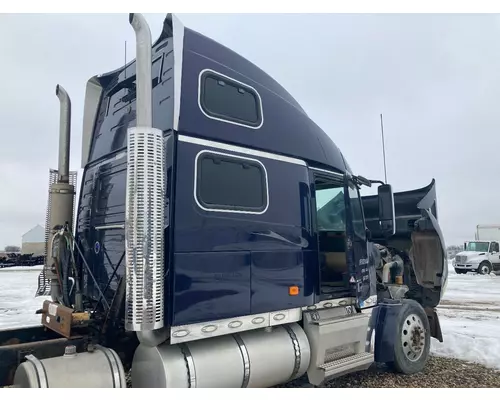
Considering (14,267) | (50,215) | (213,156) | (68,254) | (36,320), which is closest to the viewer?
(213,156)

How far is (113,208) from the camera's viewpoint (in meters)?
4.38

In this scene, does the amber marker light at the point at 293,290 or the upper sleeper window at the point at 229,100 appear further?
the amber marker light at the point at 293,290

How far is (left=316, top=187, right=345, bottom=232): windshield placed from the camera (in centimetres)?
526

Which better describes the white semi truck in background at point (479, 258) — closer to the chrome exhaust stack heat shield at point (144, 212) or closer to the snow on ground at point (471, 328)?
the snow on ground at point (471, 328)

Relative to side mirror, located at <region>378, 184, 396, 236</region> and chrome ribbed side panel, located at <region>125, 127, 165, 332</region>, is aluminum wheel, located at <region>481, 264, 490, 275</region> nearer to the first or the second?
side mirror, located at <region>378, 184, 396, 236</region>

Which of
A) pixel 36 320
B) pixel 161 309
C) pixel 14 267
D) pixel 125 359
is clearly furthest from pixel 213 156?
pixel 14 267

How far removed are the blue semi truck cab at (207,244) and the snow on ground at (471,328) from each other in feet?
4.55

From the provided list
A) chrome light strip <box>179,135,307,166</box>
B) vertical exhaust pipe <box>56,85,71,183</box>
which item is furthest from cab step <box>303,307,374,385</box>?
vertical exhaust pipe <box>56,85,71,183</box>

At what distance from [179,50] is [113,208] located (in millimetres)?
1733

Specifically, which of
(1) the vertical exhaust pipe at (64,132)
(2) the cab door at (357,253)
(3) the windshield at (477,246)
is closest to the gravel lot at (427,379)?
(2) the cab door at (357,253)

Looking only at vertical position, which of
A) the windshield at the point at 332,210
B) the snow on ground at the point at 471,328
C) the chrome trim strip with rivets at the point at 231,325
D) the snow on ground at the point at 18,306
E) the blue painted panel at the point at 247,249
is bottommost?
the snow on ground at the point at 471,328

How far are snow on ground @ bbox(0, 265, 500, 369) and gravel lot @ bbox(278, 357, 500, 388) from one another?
0.52 metres

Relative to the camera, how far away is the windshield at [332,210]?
5.26 metres

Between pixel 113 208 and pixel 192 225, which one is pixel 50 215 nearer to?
pixel 113 208
